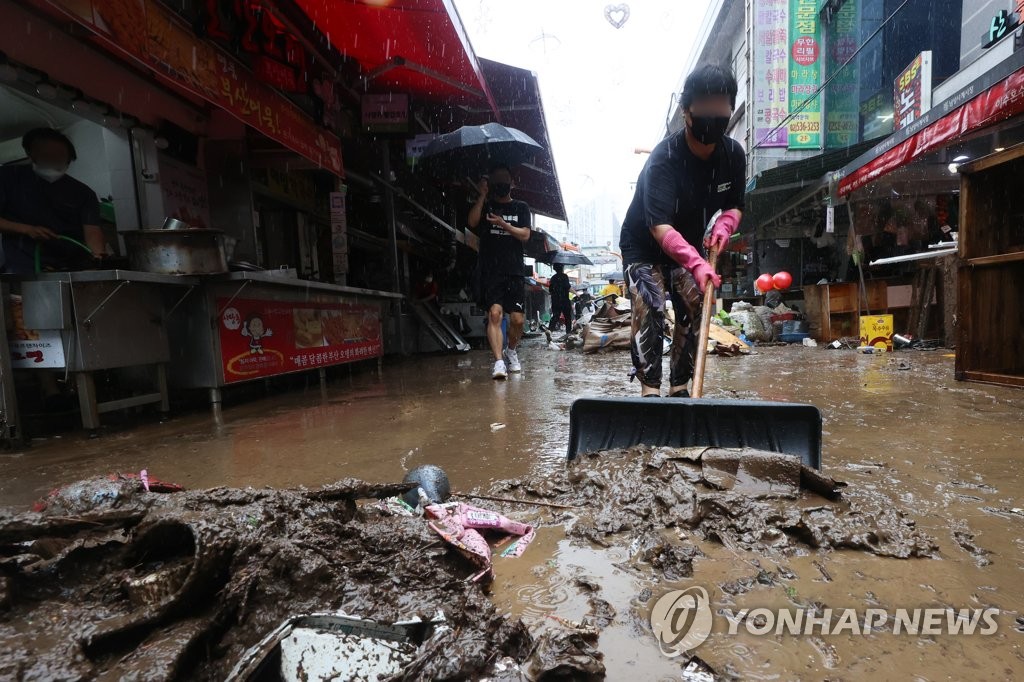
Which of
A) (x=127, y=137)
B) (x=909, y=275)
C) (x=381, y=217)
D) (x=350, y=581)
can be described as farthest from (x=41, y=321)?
(x=909, y=275)

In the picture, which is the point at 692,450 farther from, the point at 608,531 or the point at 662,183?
the point at 662,183

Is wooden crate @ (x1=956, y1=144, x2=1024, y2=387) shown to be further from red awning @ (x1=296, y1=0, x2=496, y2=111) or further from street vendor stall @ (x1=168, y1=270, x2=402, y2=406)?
street vendor stall @ (x1=168, y1=270, x2=402, y2=406)

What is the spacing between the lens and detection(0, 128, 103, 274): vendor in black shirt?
10.3 feet

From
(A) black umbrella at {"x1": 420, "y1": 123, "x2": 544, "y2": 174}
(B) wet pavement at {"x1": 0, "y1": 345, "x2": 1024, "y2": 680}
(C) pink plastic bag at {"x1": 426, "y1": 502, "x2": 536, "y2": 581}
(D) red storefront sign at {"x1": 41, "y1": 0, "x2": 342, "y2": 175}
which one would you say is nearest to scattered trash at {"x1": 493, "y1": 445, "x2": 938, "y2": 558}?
(B) wet pavement at {"x1": 0, "y1": 345, "x2": 1024, "y2": 680}

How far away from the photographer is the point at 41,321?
2.83 meters

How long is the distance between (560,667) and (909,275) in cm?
1050

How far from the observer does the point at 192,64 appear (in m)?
3.80

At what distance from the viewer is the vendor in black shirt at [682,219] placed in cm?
265

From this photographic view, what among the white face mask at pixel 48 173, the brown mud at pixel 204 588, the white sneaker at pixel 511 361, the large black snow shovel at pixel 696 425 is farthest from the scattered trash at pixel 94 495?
the white sneaker at pixel 511 361

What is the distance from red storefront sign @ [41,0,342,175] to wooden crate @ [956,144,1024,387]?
6.10 metres

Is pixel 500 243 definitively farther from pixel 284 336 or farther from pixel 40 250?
pixel 40 250

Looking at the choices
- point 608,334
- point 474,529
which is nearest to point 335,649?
point 474,529

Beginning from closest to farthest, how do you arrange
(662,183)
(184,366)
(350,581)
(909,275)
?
1. (350,581)
2. (662,183)
3. (184,366)
4. (909,275)

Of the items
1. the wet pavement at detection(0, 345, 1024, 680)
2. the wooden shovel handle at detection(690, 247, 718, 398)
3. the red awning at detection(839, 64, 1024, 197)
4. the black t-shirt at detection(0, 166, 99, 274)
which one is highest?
the red awning at detection(839, 64, 1024, 197)
